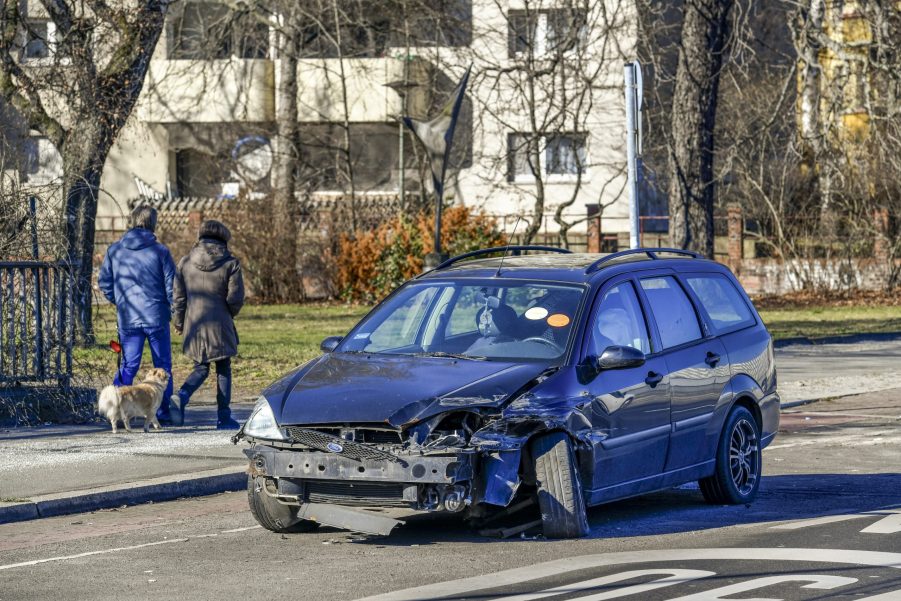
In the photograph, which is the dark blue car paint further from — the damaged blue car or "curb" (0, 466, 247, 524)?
"curb" (0, 466, 247, 524)

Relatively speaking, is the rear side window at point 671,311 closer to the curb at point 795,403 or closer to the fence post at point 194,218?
the curb at point 795,403

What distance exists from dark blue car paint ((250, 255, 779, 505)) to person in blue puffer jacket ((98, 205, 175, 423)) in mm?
3945

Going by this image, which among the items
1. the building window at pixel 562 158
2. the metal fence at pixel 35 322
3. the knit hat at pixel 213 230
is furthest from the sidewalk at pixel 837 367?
the building window at pixel 562 158

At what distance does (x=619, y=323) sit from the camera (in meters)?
9.02

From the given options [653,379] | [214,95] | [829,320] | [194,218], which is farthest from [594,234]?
[653,379]

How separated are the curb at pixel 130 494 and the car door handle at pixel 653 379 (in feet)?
10.6

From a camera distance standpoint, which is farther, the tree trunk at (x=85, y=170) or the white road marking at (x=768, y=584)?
the tree trunk at (x=85, y=170)

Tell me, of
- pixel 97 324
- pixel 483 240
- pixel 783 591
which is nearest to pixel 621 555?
pixel 783 591

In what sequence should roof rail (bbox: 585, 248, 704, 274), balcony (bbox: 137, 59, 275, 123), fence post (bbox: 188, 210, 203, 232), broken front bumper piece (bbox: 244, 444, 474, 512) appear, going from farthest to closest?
balcony (bbox: 137, 59, 275, 123), fence post (bbox: 188, 210, 203, 232), roof rail (bbox: 585, 248, 704, 274), broken front bumper piece (bbox: 244, 444, 474, 512)

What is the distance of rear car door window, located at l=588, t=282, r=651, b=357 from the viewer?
8797 millimetres

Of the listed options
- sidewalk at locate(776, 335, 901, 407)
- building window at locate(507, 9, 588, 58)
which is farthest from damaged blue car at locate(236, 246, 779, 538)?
building window at locate(507, 9, 588, 58)

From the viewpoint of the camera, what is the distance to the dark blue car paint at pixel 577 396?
309 inches

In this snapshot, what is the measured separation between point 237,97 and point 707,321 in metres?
31.9

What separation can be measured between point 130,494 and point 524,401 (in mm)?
3236
